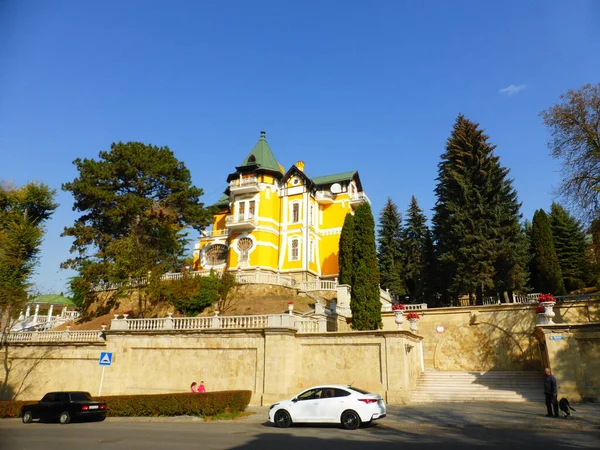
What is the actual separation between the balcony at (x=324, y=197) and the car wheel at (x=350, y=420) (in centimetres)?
3500

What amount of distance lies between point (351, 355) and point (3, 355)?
23.6 meters

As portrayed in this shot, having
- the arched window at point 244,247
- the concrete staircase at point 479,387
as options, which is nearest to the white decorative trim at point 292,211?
the arched window at point 244,247

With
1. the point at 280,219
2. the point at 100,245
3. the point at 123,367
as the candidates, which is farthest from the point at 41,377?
the point at 280,219

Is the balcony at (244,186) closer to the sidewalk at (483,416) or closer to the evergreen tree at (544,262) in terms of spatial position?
the evergreen tree at (544,262)

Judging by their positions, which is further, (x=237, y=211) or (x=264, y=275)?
(x=237, y=211)

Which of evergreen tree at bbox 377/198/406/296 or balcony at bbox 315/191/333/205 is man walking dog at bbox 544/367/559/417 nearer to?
evergreen tree at bbox 377/198/406/296

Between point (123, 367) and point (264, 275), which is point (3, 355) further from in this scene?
point (264, 275)

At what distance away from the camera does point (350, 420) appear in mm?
12969

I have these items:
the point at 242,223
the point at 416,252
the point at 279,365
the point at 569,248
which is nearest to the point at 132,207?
the point at 242,223

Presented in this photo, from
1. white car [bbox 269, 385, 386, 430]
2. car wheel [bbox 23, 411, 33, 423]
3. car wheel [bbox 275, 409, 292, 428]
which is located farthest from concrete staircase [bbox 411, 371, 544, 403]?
car wheel [bbox 23, 411, 33, 423]

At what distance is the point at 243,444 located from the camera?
1054cm

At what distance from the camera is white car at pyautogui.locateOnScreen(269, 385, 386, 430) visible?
12914 mm

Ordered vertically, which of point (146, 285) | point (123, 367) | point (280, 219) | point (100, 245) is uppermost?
point (280, 219)

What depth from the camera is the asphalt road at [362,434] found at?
10.1 metres
